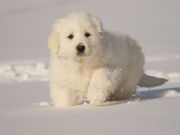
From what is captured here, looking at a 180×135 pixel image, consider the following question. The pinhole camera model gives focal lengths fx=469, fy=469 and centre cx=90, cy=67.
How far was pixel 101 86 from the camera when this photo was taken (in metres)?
5.65

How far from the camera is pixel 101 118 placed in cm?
439

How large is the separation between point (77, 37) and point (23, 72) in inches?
205

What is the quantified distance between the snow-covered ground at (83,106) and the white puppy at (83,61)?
264 mm

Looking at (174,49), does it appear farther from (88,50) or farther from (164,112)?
(164,112)

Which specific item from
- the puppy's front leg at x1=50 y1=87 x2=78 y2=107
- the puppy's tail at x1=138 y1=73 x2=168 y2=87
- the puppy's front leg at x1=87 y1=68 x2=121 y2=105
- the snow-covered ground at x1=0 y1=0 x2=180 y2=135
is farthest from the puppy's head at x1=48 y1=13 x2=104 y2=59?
the puppy's tail at x1=138 y1=73 x2=168 y2=87

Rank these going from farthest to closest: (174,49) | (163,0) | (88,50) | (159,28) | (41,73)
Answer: (163,0)
(159,28)
(174,49)
(41,73)
(88,50)

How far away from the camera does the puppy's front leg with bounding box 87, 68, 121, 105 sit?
5.61 metres

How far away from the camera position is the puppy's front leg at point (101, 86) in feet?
18.4

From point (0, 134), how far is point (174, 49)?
33.7 ft

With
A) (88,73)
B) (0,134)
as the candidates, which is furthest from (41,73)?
(0,134)

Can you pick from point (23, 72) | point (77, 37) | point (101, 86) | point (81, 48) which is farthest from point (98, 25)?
point (23, 72)

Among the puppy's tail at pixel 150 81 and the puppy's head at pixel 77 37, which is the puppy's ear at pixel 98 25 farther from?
the puppy's tail at pixel 150 81

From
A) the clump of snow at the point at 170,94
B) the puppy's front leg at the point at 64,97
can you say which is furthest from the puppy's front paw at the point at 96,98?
the clump of snow at the point at 170,94

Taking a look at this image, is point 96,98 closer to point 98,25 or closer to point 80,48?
point 80,48
